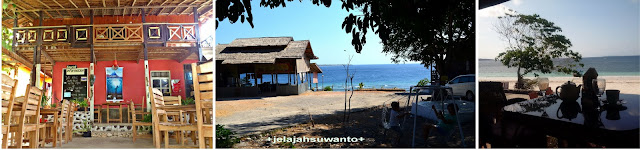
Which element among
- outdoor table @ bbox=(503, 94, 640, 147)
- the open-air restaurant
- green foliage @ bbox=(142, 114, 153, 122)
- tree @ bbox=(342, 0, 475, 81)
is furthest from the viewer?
green foliage @ bbox=(142, 114, 153, 122)

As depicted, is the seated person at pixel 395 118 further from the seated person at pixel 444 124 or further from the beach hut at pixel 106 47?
the beach hut at pixel 106 47

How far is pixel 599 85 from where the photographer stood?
11.8ft

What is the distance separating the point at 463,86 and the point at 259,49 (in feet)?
8.47

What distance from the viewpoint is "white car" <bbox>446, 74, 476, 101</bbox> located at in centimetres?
430

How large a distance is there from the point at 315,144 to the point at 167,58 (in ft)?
8.44

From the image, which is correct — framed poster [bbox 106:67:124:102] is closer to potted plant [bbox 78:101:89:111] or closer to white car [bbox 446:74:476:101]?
potted plant [bbox 78:101:89:111]

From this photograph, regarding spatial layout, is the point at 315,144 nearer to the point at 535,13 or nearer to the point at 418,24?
the point at 418,24

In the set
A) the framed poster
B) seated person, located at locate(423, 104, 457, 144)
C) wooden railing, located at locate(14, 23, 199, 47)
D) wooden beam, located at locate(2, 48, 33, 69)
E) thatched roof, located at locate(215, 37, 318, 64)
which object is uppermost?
wooden railing, located at locate(14, 23, 199, 47)

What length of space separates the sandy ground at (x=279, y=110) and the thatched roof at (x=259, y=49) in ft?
1.71

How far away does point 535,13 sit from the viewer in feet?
12.5

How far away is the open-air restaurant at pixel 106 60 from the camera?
191 inches

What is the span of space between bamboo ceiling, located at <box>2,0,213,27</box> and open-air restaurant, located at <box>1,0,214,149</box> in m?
0.01

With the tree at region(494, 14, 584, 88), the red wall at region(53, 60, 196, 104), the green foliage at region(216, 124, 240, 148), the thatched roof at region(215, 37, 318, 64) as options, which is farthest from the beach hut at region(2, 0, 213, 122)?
the tree at region(494, 14, 584, 88)

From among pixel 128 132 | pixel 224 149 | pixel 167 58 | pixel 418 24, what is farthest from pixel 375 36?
pixel 128 132
